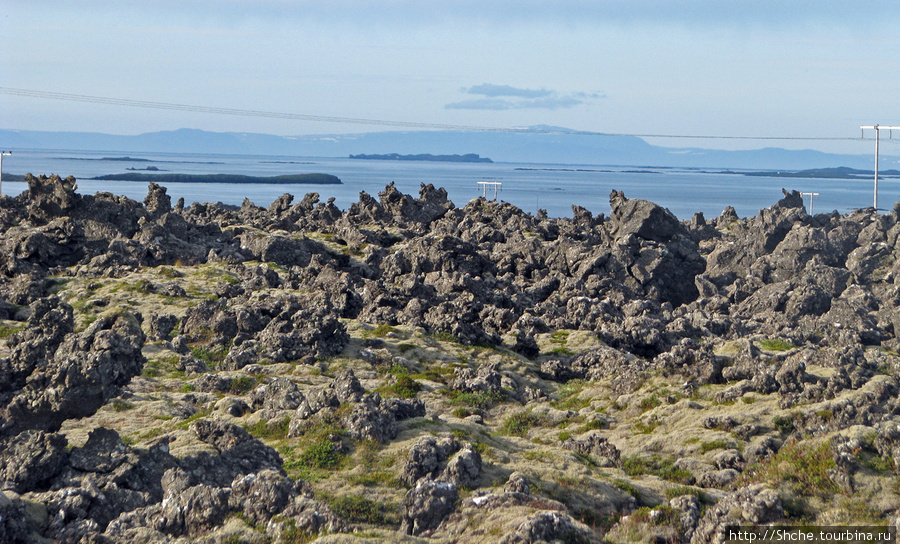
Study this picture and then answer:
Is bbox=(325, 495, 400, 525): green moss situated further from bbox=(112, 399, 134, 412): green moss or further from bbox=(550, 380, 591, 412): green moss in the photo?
bbox=(550, 380, 591, 412): green moss

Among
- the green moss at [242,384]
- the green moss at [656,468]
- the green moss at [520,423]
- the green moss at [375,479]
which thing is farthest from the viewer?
the green moss at [242,384]

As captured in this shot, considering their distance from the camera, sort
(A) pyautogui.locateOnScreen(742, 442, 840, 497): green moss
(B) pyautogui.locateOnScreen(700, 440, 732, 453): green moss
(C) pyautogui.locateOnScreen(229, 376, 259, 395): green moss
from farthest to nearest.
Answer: (C) pyautogui.locateOnScreen(229, 376, 259, 395): green moss
(B) pyautogui.locateOnScreen(700, 440, 732, 453): green moss
(A) pyautogui.locateOnScreen(742, 442, 840, 497): green moss

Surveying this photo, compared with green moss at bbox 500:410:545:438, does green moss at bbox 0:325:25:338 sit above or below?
above

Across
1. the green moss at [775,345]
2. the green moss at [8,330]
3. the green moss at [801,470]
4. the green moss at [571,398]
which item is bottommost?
the green moss at [571,398]

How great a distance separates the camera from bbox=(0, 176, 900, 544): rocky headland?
1756 cm

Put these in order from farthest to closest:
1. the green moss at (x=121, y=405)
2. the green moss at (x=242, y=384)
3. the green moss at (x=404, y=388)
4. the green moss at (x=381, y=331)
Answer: the green moss at (x=381, y=331) → the green moss at (x=404, y=388) → the green moss at (x=242, y=384) → the green moss at (x=121, y=405)

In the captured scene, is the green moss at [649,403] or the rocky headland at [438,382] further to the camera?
the green moss at [649,403]

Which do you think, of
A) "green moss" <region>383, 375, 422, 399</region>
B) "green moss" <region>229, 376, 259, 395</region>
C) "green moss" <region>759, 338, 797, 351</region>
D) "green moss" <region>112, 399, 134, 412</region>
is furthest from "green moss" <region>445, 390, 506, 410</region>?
"green moss" <region>759, 338, 797, 351</region>

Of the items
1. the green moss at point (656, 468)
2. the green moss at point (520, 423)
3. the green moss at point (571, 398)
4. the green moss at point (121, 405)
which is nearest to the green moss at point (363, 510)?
the green moss at point (656, 468)

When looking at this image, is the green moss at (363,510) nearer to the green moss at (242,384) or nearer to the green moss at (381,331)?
the green moss at (242,384)

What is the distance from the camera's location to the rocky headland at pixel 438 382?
1756 centimetres

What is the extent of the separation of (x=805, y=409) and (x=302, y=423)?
17.3 meters

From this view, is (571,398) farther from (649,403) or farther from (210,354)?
(210,354)

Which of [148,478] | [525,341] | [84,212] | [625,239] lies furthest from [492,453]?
[84,212]
